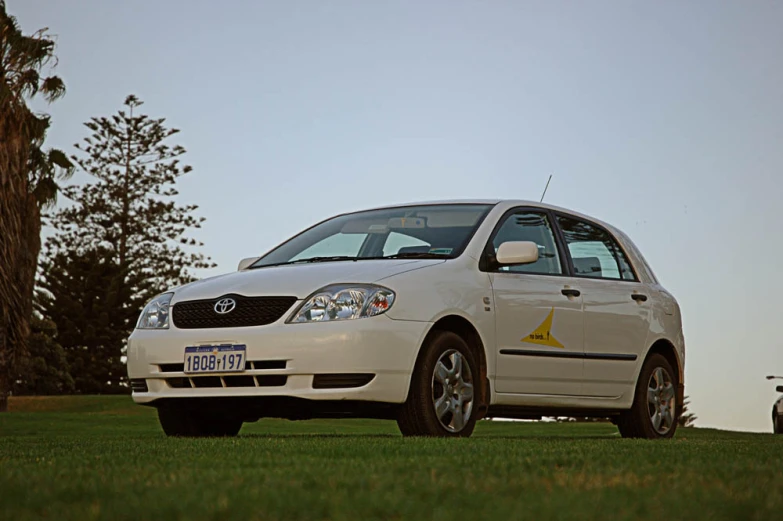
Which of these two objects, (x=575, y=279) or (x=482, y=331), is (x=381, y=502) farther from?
(x=575, y=279)

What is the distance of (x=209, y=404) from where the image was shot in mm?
7641

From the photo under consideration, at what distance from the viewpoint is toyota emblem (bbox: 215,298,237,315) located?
7598mm

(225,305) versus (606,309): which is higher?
(225,305)

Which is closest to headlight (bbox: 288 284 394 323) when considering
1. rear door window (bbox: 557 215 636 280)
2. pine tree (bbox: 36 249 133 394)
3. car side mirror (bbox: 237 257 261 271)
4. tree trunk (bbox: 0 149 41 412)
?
car side mirror (bbox: 237 257 261 271)

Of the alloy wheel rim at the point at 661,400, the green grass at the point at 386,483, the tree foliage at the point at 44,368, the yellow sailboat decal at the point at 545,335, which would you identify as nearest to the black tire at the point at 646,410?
the alloy wheel rim at the point at 661,400

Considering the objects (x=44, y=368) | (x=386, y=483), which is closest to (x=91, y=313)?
(x=44, y=368)

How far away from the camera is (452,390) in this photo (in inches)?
303

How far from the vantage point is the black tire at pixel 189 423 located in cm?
836

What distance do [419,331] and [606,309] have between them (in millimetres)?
2328

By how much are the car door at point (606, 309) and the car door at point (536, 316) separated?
0.18 meters

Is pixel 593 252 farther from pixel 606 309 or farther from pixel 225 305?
pixel 225 305

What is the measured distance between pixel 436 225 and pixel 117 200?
44071mm

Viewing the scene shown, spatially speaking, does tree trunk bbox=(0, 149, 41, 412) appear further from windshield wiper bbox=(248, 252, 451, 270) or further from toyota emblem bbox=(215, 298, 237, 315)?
toyota emblem bbox=(215, 298, 237, 315)

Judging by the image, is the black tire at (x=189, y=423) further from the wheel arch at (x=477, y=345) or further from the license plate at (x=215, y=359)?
the wheel arch at (x=477, y=345)
